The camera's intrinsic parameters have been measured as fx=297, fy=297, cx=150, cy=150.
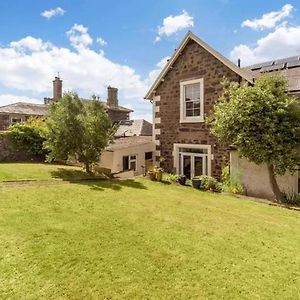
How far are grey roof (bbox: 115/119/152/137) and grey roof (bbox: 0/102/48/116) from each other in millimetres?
11903

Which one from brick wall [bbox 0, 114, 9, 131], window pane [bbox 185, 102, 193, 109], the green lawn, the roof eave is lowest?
the green lawn

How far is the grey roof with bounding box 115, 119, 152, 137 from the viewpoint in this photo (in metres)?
35.5

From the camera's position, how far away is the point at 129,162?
885 inches

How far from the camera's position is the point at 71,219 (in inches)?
362

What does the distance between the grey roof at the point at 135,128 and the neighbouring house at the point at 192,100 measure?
562 inches

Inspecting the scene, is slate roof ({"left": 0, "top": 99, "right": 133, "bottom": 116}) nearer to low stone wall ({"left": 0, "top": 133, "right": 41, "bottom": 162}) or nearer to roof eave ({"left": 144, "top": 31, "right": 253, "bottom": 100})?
low stone wall ({"left": 0, "top": 133, "right": 41, "bottom": 162})

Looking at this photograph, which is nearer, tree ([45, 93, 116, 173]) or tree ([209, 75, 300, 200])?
tree ([209, 75, 300, 200])

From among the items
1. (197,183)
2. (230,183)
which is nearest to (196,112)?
(197,183)

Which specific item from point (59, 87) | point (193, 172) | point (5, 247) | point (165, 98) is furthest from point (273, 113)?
point (59, 87)

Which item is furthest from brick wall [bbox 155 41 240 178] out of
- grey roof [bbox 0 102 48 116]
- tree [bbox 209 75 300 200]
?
grey roof [bbox 0 102 48 116]

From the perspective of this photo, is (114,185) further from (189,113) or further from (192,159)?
(189,113)

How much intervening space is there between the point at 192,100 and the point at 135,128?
59.8 ft

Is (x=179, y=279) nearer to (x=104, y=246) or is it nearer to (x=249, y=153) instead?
(x=104, y=246)

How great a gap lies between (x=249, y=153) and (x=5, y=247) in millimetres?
10806
